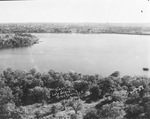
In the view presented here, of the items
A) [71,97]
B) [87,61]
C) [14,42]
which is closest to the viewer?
[71,97]

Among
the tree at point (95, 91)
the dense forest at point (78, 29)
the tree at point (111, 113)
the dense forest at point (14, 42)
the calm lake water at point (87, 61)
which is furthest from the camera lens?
the dense forest at point (78, 29)

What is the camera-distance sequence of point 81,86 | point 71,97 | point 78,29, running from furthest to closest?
point 78,29 → point 81,86 → point 71,97

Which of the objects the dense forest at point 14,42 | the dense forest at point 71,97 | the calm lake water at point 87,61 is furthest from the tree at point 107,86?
the dense forest at point 14,42

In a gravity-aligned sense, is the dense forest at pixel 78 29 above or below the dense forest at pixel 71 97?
above

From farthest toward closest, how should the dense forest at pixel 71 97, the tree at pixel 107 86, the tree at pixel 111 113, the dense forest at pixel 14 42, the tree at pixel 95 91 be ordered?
the dense forest at pixel 14 42
the tree at pixel 107 86
the tree at pixel 95 91
the dense forest at pixel 71 97
the tree at pixel 111 113

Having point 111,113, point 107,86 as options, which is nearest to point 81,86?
point 107,86

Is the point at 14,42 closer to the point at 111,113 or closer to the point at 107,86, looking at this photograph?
the point at 107,86

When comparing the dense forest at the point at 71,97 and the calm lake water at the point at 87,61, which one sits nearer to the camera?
the dense forest at the point at 71,97

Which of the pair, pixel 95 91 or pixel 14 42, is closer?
pixel 95 91

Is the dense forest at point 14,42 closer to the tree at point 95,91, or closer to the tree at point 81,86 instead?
the tree at point 81,86

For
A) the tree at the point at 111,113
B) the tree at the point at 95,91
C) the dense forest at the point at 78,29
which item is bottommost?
the tree at the point at 95,91
